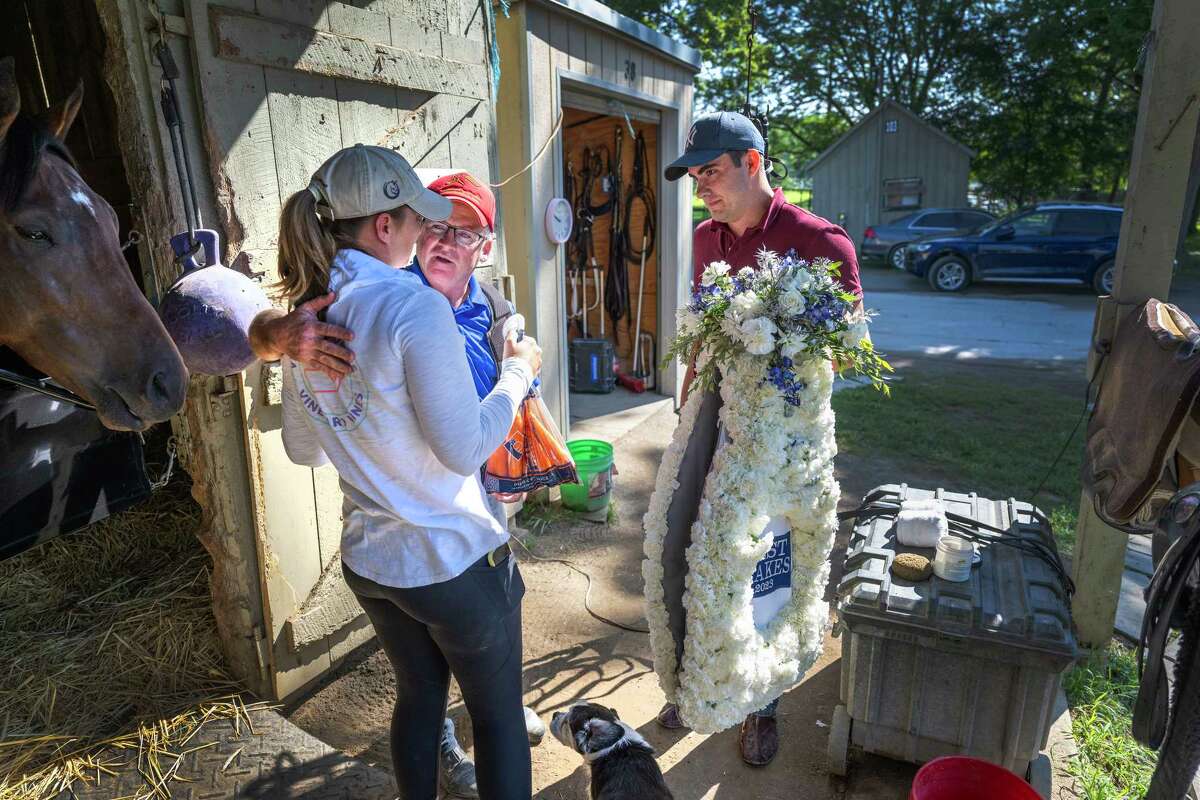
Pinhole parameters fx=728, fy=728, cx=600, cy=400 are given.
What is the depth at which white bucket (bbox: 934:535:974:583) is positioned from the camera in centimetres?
240

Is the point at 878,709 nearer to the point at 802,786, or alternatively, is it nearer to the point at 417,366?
the point at 802,786

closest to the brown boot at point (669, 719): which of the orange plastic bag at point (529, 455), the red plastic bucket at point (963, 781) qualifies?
the red plastic bucket at point (963, 781)

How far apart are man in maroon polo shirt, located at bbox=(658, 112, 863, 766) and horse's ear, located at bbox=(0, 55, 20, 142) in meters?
1.93

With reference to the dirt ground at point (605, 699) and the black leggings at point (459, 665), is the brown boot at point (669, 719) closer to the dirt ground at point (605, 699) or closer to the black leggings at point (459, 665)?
the dirt ground at point (605, 699)

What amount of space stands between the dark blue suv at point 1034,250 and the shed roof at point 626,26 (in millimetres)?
10219

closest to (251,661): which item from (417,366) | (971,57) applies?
(417,366)

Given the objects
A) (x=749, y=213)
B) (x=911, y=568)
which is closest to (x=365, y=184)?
(x=749, y=213)

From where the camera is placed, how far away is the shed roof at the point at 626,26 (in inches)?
187

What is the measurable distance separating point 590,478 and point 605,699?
5.72 feet

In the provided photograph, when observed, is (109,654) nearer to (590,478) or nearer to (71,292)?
(71,292)

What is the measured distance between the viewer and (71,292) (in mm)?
1699

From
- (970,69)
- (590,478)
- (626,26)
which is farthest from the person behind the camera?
(970,69)

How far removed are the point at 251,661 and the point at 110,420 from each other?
144cm

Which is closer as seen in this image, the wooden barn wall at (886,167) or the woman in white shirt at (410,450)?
the woman in white shirt at (410,450)
